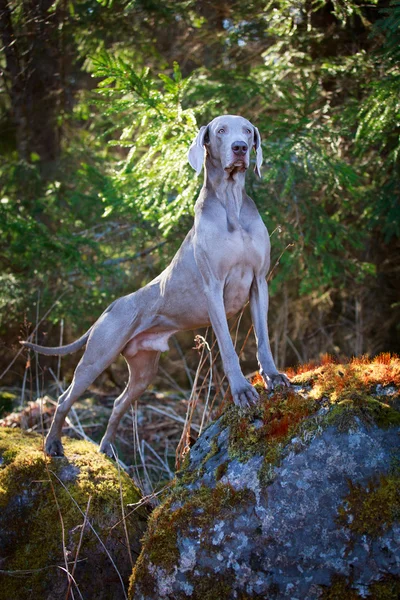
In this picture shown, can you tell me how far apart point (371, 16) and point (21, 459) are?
19.2 ft

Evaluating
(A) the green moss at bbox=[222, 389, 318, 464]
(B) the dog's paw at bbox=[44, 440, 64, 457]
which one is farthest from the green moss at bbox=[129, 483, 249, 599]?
(B) the dog's paw at bbox=[44, 440, 64, 457]

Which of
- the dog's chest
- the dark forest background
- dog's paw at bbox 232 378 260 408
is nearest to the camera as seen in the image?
dog's paw at bbox 232 378 260 408

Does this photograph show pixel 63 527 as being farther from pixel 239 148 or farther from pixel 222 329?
pixel 239 148

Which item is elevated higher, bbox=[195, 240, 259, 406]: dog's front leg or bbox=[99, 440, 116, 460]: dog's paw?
bbox=[195, 240, 259, 406]: dog's front leg

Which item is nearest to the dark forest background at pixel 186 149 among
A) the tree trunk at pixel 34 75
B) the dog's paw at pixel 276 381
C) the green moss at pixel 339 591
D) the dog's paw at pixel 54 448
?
the tree trunk at pixel 34 75

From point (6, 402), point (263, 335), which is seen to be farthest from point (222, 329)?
point (6, 402)

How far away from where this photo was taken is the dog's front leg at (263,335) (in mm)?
3314

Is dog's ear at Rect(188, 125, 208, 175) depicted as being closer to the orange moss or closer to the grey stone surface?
the orange moss

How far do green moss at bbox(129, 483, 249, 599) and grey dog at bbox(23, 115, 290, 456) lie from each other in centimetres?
52

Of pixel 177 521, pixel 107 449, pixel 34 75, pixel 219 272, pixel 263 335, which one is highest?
pixel 34 75

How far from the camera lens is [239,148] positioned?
3344 mm

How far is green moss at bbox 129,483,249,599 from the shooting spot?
2.75 metres

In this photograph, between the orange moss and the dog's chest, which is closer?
the orange moss

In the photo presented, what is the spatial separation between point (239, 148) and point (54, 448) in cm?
245
